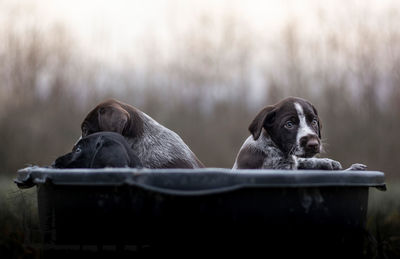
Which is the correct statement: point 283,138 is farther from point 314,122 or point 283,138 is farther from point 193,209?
point 193,209

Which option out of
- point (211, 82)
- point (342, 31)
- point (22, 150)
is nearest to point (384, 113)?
point (342, 31)

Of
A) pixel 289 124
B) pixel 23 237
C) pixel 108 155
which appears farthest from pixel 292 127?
pixel 23 237

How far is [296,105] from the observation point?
15.9 feet

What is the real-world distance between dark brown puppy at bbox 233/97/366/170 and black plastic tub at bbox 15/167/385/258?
1749 millimetres

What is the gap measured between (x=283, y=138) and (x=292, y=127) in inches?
4.9

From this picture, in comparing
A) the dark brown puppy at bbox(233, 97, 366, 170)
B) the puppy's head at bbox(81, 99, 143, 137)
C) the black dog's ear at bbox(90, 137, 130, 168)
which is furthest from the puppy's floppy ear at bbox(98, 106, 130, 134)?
the dark brown puppy at bbox(233, 97, 366, 170)

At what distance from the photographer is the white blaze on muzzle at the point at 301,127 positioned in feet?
15.1

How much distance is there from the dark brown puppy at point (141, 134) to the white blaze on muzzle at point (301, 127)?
2.99 ft

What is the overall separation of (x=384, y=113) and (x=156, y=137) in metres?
9.87

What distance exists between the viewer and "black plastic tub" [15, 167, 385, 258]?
2.58 m

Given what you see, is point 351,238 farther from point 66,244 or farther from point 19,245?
point 19,245

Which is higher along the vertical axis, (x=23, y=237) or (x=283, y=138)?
(x=283, y=138)

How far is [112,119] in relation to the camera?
4336 millimetres

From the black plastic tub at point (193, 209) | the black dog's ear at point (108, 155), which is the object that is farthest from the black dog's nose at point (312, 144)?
the black dog's ear at point (108, 155)
